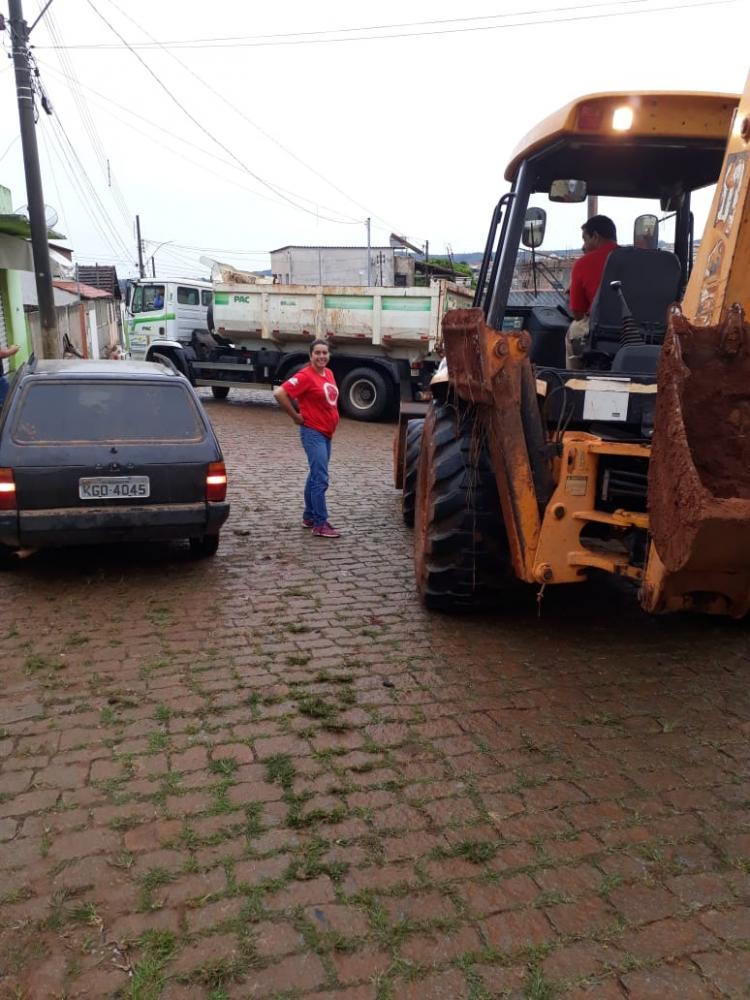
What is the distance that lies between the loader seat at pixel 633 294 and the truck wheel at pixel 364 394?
10435mm

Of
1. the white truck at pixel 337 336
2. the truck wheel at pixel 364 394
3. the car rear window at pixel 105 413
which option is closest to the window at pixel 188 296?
the white truck at pixel 337 336

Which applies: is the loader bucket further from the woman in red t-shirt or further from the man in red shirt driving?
the woman in red t-shirt

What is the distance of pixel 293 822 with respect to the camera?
9.14 feet

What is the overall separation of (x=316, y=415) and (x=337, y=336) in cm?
847

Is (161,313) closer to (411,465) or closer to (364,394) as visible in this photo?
(364,394)

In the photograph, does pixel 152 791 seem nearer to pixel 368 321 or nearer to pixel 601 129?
pixel 601 129

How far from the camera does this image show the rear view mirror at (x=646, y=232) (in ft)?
16.9

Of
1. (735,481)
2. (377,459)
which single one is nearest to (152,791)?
(735,481)

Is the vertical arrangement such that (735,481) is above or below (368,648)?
above

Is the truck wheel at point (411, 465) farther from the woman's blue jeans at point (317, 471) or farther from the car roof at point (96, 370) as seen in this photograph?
the car roof at point (96, 370)

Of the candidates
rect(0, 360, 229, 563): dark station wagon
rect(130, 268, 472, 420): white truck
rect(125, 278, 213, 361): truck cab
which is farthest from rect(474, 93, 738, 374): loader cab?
rect(125, 278, 213, 361): truck cab

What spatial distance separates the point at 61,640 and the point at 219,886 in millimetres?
2423

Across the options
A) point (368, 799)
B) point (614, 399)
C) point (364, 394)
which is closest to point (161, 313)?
point (364, 394)

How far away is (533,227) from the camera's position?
464 centimetres
